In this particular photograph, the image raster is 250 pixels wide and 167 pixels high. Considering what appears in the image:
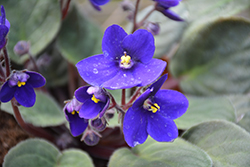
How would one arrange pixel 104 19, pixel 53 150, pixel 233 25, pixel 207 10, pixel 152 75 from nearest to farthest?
pixel 152 75 < pixel 53 150 < pixel 233 25 < pixel 207 10 < pixel 104 19

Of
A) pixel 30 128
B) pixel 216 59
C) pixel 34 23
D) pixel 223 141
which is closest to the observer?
pixel 223 141

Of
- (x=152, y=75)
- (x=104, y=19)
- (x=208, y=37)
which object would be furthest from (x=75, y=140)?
(x=104, y=19)

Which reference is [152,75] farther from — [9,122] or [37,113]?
[9,122]

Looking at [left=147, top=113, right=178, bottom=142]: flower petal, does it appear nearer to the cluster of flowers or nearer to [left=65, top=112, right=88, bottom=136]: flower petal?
the cluster of flowers

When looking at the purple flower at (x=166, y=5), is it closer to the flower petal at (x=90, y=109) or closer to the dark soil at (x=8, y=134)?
the flower petal at (x=90, y=109)

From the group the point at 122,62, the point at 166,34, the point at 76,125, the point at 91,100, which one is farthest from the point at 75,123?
the point at 166,34

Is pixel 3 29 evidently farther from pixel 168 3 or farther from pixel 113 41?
pixel 168 3
